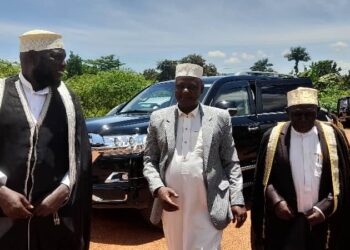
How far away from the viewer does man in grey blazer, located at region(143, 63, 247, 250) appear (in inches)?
127

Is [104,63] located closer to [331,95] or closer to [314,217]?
[331,95]

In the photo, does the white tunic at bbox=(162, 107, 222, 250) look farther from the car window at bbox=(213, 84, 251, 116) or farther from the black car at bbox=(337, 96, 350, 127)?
the black car at bbox=(337, 96, 350, 127)

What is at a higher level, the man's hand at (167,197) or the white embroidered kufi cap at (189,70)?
the white embroidered kufi cap at (189,70)

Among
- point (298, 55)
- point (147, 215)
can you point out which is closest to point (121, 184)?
point (147, 215)

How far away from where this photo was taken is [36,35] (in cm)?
269

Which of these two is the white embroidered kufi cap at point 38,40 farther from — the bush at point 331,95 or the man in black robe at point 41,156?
the bush at point 331,95

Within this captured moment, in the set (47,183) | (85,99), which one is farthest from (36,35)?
(85,99)

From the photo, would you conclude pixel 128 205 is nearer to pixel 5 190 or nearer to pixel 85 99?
pixel 5 190

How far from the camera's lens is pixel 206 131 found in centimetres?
329

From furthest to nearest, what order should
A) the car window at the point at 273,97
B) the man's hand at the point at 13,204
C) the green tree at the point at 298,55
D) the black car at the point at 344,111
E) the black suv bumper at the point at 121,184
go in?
the green tree at the point at 298,55, the black car at the point at 344,111, the car window at the point at 273,97, the black suv bumper at the point at 121,184, the man's hand at the point at 13,204

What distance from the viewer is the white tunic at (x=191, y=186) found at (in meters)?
3.26

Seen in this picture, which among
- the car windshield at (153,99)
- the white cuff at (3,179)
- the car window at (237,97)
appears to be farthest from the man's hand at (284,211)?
the car window at (237,97)

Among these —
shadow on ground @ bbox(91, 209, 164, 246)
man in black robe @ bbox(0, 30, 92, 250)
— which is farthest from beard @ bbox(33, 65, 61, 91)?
shadow on ground @ bbox(91, 209, 164, 246)

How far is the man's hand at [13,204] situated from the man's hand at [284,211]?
1705 mm
